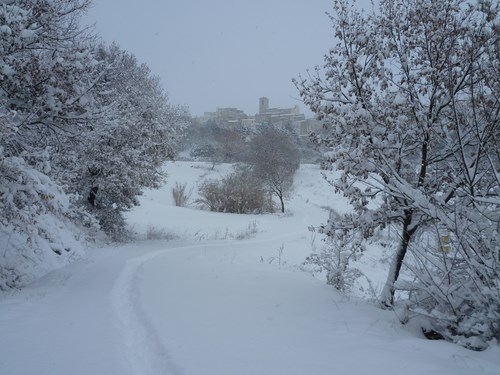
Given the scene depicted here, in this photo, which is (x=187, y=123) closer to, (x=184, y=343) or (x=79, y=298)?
(x=79, y=298)

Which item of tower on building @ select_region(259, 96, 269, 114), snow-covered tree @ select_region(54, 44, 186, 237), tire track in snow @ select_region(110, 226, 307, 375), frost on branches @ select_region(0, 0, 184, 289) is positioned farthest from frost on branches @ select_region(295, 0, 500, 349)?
tower on building @ select_region(259, 96, 269, 114)

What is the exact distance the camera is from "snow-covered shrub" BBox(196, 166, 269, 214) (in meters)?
29.5

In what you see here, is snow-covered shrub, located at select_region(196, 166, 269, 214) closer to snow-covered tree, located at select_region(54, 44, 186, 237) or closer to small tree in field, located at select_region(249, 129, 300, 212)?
small tree in field, located at select_region(249, 129, 300, 212)

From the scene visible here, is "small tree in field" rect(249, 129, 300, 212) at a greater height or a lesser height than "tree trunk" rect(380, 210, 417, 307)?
greater

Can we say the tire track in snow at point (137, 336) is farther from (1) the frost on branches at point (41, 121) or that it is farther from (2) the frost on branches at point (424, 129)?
(2) the frost on branches at point (424, 129)

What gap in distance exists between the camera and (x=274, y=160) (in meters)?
36.0

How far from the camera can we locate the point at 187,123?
62.0 feet

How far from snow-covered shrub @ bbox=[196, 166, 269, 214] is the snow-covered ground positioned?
65.7ft

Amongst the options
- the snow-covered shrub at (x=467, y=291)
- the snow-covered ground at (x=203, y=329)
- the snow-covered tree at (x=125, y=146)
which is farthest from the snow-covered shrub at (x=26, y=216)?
the snow-covered shrub at (x=467, y=291)

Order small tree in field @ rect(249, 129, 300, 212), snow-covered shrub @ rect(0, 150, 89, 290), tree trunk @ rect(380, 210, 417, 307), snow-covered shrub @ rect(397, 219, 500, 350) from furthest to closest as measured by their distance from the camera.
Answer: small tree in field @ rect(249, 129, 300, 212), tree trunk @ rect(380, 210, 417, 307), snow-covered shrub @ rect(0, 150, 89, 290), snow-covered shrub @ rect(397, 219, 500, 350)

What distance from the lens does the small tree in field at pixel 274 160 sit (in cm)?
3434

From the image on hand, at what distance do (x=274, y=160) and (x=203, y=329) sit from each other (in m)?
31.8

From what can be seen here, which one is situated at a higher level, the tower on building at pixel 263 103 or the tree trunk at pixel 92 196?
the tower on building at pixel 263 103

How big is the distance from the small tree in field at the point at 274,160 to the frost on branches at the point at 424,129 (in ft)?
86.1
